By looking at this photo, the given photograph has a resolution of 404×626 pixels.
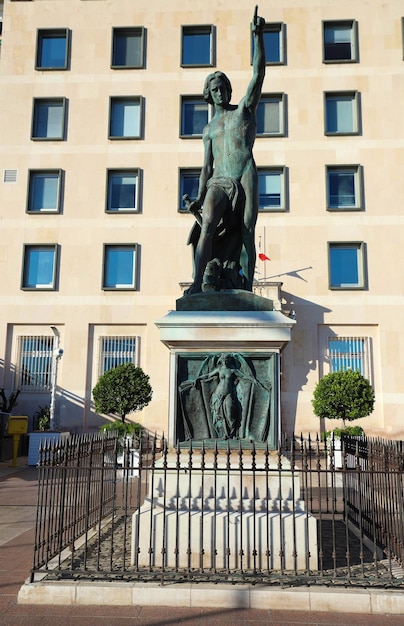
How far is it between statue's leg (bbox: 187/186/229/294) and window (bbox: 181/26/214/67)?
802 inches

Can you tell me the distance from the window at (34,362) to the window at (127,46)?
13.0 metres

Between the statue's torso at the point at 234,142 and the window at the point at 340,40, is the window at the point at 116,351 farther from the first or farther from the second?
the statue's torso at the point at 234,142

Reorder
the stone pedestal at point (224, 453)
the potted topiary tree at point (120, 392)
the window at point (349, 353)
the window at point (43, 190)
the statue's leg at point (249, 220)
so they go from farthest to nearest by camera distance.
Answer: the window at point (43, 190)
the window at point (349, 353)
the potted topiary tree at point (120, 392)
the statue's leg at point (249, 220)
the stone pedestal at point (224, 453)

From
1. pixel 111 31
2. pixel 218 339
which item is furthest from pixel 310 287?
pixel 218 339

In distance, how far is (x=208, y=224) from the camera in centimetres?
673

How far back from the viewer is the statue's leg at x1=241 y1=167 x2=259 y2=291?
22.6 ft

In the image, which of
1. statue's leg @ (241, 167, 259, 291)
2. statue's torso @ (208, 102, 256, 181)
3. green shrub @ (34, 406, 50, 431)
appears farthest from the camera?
green shrub @ (34, 406, 50, 431)

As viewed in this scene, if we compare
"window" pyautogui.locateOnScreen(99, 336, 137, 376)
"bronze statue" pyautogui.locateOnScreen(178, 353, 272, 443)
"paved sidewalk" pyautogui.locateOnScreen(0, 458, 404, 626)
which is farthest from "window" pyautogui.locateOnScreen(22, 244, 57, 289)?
"paved sidewalk" pyautogui.locateOnScreen(0, 458, 404, 626)

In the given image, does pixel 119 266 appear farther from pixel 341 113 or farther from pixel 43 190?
pixel 341 113

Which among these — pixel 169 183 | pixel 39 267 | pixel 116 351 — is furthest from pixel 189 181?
pixel 116 351

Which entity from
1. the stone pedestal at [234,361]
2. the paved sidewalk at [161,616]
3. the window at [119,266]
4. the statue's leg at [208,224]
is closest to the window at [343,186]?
the window at [119,266]

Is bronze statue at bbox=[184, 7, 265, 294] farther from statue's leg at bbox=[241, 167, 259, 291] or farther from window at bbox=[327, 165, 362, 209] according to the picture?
window at bbox=[327, 165, 362, 209]

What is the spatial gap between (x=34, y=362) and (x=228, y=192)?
18.2 m

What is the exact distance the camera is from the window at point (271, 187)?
77.5 ft
